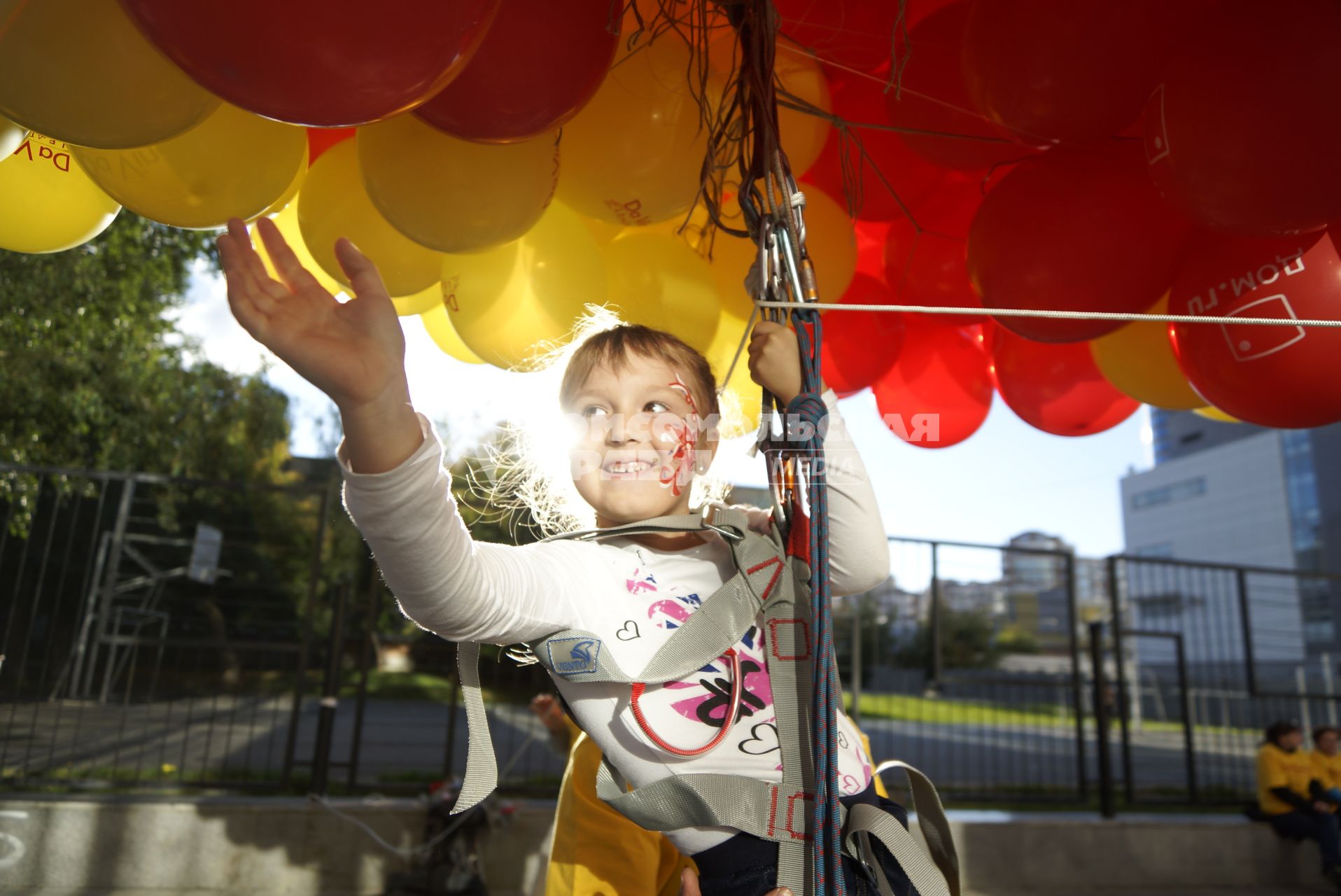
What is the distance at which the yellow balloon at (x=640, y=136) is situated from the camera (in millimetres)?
1891

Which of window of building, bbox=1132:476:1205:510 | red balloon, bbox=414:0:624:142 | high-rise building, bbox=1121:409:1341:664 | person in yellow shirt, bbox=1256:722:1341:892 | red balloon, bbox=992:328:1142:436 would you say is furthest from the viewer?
window of building, bbox=1132:476:1205:510

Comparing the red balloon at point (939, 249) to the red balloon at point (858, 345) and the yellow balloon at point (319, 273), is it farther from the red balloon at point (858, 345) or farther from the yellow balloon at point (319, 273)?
the yellow balloon at point (319, 273)

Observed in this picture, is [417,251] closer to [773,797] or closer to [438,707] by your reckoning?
[773,797]

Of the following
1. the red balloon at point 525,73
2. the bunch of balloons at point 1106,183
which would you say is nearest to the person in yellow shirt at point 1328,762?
the bunch of balloons at point 1106,183

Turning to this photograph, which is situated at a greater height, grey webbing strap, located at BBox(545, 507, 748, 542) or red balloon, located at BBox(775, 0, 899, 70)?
red balloon, located at BBox(775, 0, 899, 70)

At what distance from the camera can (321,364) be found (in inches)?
39.8

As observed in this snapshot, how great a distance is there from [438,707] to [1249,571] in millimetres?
8120

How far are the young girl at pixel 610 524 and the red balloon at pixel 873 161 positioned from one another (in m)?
0.97

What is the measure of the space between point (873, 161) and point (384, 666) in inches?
247

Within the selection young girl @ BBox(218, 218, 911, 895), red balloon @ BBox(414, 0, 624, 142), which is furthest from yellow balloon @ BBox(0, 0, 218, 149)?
young girl @ BBox(218, 218, 911, 895)

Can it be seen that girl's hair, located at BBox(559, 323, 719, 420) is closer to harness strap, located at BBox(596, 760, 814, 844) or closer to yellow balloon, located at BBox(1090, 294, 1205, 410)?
harness strap, located at BBox(596, 760, 814, 844)

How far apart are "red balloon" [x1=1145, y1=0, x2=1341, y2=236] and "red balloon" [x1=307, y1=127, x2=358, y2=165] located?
1.91 m

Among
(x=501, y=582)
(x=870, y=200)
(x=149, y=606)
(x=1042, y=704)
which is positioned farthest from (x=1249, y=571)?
(x=149, y=606)

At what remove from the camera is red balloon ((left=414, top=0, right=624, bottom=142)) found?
1.43 meters
